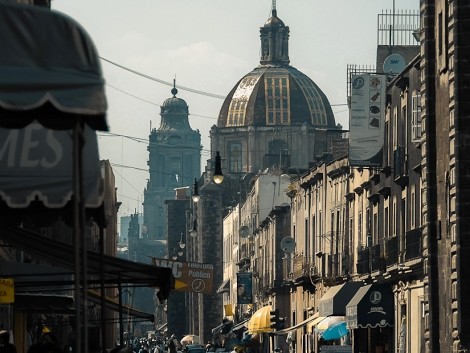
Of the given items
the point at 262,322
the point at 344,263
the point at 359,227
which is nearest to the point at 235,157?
the point at 262,322

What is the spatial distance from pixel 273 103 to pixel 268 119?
2.45m

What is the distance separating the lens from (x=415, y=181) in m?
46.9

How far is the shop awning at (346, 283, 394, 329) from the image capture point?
50.9m

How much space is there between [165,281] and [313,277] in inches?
2066

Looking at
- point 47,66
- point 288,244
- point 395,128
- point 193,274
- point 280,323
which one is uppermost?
point 395,128

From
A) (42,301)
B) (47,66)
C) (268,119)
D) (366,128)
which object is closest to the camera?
(47,66)

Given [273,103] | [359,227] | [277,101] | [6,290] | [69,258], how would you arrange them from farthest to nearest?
1. [277,101]
2. [273,103]
3. [359,227]
4. [6,290]
5. [69,258]

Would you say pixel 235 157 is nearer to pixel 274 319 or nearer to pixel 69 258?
pixel 274 319

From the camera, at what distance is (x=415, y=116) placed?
4600 centimetres

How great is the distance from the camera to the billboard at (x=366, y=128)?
5141cm

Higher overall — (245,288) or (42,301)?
(245,288)

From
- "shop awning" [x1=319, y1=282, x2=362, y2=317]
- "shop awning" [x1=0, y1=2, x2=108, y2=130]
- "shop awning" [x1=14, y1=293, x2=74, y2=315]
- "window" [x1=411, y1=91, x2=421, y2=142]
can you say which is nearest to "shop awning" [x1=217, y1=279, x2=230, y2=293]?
"shop awning" [x1=319, y1=282, x2=362, y2=317]

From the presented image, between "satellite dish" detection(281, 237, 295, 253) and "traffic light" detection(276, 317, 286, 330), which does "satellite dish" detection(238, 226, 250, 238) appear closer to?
"traffic light" detection(276, 317, 286, 330)

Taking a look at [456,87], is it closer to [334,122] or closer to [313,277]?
[313,277]
